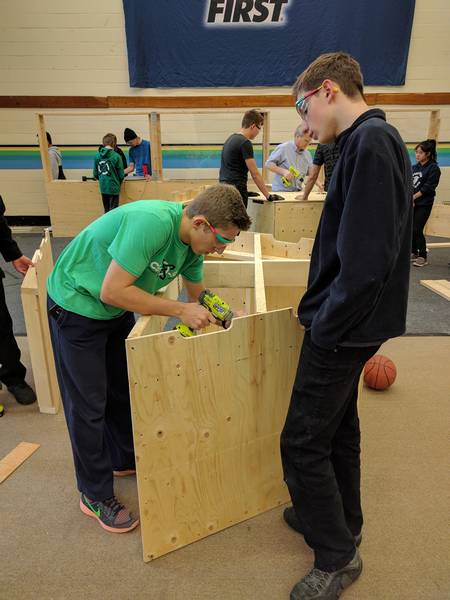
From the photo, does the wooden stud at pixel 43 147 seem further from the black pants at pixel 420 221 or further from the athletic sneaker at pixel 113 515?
the athletic sneaker at pixel 113 515

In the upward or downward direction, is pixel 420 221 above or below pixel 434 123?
below

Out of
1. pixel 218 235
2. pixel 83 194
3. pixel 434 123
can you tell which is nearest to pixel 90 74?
pixel 83 194

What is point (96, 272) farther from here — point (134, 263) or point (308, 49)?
point (308, 49)

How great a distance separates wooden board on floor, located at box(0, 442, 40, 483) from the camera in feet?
7.57

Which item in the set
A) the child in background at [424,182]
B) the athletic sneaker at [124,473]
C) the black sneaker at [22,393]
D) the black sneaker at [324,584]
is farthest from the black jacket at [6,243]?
the child in background at [424,182]

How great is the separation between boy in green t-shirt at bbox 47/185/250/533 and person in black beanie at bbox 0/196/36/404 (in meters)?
1.17

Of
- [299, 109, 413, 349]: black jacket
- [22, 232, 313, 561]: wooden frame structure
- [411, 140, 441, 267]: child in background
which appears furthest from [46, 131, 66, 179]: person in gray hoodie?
[299, 109, 413, 349]: black jacket

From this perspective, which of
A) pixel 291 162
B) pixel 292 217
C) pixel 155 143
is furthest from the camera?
pixel 155 143

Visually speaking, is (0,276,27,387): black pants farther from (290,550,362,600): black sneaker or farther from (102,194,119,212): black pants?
(102,194,119,212): black pants

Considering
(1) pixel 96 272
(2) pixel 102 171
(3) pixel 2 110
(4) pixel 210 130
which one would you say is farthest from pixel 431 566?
(3) pixel 2 110

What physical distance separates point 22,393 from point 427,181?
5.33 meters

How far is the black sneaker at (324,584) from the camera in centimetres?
161

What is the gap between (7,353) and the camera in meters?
2.88

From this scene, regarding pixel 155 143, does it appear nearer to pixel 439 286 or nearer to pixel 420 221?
pixel 420 221
